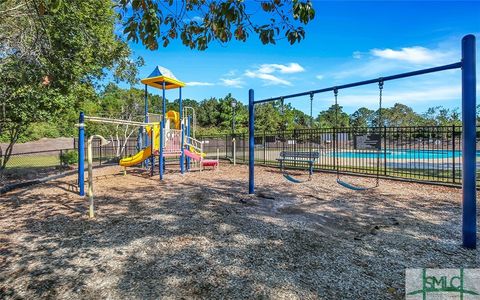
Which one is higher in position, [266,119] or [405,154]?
[266,119]

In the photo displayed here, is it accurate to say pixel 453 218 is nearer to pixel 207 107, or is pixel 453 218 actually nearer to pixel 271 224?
pixel 271 224

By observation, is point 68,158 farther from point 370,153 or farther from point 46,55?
point 370,153

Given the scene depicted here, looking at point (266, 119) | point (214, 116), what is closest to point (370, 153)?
point (266, 119)

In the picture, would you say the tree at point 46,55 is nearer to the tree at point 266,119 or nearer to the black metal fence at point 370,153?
the black metal fence at point 370,153

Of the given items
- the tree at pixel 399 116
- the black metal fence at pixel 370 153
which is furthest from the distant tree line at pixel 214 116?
the black metal fence at pixel 370 153

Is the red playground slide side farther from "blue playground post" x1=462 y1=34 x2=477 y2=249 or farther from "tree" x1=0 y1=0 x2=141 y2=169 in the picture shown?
"blue playground post" x1=462 y1=34 x2=477 y2=249

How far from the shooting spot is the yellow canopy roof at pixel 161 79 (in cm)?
1095

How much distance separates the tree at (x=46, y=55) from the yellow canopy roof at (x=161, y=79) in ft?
5.79

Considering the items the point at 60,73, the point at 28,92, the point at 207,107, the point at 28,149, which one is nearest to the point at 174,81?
the point at 60,73

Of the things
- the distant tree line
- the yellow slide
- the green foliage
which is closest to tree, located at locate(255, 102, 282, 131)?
the distant tree line

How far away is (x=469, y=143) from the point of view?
3525 millimetres

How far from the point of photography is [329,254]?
11.3 ft

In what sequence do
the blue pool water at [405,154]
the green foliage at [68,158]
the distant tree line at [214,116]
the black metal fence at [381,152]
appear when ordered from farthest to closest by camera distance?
the distant tree line at [214,116]
the green foliage at [68,158]
the blue pool water at [405,154]
the black metal fence at [381,152]

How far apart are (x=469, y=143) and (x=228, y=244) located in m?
3.26
